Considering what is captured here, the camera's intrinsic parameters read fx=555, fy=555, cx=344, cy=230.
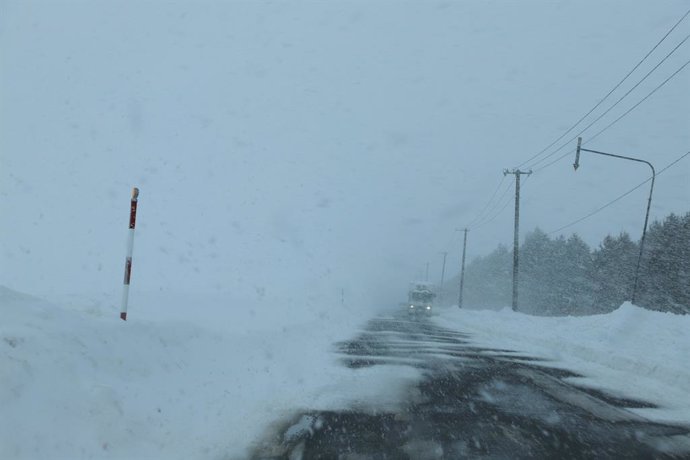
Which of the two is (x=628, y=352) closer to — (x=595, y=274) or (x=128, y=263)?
(x=128, y=263)

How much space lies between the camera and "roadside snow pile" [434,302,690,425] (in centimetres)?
897

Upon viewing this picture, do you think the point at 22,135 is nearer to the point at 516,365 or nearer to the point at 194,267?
the point at 194,267

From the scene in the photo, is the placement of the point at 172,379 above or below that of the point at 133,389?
below

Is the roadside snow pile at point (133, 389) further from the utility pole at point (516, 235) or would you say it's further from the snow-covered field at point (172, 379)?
the utility pole at point (516, 235)

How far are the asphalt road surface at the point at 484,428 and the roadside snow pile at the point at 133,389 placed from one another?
1.88 ft

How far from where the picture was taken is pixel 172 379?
22.3 feet

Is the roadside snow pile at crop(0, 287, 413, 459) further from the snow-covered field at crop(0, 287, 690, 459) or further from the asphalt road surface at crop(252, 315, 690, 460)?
the asphalt road surface at crop(252, 315, 690, 460)

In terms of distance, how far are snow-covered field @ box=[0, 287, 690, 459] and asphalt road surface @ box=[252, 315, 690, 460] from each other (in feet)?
1.42

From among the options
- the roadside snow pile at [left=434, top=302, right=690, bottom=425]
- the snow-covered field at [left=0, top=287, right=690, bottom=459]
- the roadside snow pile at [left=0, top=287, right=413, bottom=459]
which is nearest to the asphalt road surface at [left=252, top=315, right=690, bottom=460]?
the snow-covered field at [left=0, top=287, right=690, bottom=459]

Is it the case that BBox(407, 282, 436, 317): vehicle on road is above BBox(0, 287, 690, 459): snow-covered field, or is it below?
below

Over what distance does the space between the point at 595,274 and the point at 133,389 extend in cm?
8644

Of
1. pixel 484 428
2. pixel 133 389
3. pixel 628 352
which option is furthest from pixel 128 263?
pixel 628 352

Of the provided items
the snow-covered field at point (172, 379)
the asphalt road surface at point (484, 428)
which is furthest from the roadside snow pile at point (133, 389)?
the asphalt road surface at point (484, 428)

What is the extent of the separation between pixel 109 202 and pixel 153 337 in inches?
528
